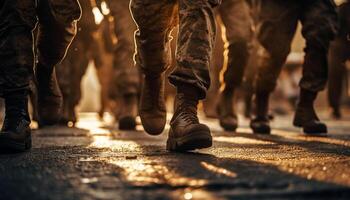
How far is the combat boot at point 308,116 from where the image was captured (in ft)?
13.0

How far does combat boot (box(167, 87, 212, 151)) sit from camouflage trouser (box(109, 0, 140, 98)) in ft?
7.56

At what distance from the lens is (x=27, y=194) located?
1.32 m

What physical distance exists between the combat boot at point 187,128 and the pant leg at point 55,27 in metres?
0.80

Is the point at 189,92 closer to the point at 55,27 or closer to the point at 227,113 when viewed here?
the point at 55,27

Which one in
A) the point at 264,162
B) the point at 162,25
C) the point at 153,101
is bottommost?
the point at 264,162

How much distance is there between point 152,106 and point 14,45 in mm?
814

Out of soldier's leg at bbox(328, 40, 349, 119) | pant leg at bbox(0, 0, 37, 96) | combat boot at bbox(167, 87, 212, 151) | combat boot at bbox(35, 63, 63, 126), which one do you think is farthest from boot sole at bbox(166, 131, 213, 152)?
soldier's leg at bbox(328, 40, 349, 119)

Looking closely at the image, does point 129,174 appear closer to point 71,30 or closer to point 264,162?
point 264,162

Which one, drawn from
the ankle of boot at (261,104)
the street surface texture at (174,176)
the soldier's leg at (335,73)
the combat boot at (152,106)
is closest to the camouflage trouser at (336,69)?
the soldier's leg at (335,73)

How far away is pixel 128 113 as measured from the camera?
15.0ft

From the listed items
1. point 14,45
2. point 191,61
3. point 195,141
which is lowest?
point 195,141

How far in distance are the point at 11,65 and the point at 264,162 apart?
123 centimetres

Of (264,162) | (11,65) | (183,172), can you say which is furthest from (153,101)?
(183,172)

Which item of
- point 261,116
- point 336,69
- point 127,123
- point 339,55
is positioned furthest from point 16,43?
point 336,69
